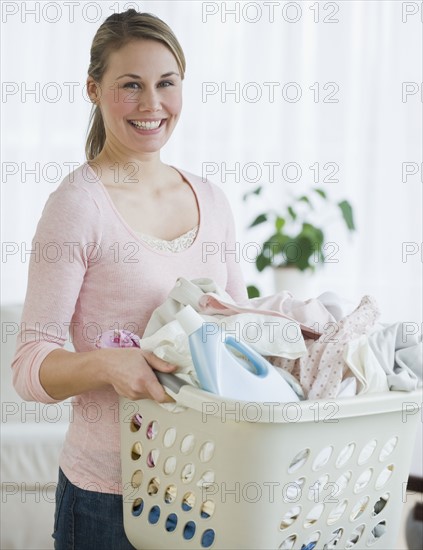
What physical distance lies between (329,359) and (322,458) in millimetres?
109

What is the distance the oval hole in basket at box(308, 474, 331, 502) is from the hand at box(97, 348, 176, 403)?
0.18 m

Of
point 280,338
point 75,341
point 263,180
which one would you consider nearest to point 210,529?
point 280,338

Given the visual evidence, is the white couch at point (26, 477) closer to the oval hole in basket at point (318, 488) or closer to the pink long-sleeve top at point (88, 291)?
the pink long-sleeve top at point (88, 291)

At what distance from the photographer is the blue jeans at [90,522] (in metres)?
1.13

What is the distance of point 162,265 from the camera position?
3.77 ft

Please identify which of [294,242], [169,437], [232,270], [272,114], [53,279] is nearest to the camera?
[169,437]

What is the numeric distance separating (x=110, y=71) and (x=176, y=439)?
1.68 feet

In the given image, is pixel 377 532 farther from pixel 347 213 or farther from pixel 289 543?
pixel 347 213

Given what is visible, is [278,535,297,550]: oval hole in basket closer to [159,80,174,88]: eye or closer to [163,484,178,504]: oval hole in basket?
[163,484,178,504]: oval hole in basket

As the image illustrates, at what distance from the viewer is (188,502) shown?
0.95m

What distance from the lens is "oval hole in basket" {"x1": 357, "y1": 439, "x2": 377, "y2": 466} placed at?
95 cm

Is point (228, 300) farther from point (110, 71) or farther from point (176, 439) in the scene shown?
point (110, 71)

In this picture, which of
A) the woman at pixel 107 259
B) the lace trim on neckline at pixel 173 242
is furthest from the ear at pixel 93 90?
the lace trim on neckline at pixel 173 242

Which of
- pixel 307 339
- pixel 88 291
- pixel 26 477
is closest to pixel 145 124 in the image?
pixel 88 291
